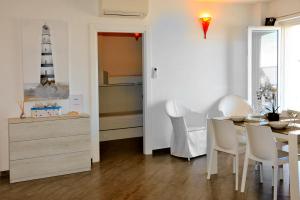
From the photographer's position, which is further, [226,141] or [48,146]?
[48,146]

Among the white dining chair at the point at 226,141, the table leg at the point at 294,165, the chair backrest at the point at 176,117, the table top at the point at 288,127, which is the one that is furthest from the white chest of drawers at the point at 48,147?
the table leg at the point at 294,165

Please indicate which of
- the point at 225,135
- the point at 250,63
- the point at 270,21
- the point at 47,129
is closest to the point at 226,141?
the point at 225,135

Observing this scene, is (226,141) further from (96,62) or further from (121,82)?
(121,82)

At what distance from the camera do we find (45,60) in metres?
4.89

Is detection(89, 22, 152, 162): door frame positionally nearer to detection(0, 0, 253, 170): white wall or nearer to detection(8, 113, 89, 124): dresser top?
detection(0, 0, 253, 170): white wall

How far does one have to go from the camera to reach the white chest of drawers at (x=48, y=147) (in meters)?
4.41

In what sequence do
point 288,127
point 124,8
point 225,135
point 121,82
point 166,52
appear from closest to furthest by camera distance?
point 288,127 < point 225,135 < point 124,8 < point 166,52 < point 121,82

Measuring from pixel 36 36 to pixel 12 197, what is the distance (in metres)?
2.19

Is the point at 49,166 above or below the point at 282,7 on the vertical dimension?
below

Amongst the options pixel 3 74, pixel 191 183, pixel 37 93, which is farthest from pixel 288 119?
pixel 3 74

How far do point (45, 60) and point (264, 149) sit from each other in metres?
3.17

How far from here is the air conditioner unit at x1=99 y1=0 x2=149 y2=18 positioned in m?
5.10

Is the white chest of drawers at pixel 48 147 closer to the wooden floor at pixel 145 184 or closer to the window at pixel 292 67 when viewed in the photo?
the wooden floor at pixel 145 184

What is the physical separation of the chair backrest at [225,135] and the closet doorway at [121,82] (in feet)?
10.1
